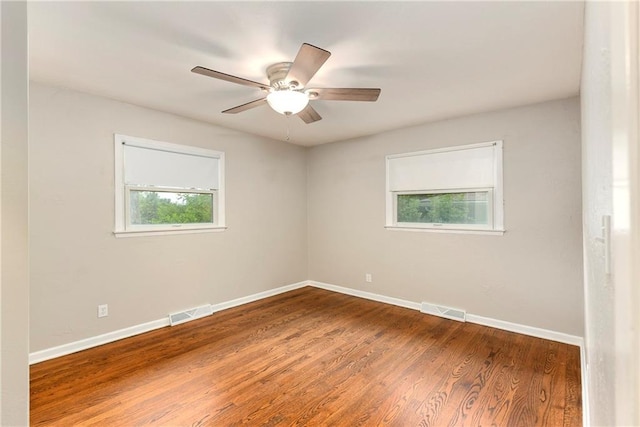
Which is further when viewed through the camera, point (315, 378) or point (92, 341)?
point (92, 341)

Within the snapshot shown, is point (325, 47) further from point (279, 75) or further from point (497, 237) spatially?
point (497, 237)

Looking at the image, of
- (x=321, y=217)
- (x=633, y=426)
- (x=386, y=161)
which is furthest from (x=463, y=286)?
(x=633, y=426)

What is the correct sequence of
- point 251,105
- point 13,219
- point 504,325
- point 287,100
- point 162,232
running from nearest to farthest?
point 13,219 → point 287,100 → point 251,105 → point 504,325 → point 162,232

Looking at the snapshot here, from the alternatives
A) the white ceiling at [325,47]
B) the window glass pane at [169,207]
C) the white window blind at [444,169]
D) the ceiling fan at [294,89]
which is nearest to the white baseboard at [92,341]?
the window glass pane at [169,207]

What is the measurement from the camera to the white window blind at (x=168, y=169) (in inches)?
127

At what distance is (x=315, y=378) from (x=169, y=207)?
100.0 inches

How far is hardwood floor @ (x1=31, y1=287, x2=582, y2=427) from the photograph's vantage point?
6.43 feet

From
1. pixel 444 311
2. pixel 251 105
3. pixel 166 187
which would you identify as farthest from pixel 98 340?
pixel 444 311

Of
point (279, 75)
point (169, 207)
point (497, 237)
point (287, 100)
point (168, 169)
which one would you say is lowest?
point (497, 237)

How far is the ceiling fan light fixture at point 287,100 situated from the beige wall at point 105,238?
192 centimetres

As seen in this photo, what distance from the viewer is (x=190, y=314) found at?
3.63 metres

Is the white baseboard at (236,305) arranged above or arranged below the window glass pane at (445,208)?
below

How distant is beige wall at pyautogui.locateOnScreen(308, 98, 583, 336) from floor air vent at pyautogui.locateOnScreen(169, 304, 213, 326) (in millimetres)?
2074

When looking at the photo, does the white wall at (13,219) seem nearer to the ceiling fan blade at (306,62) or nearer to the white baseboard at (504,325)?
the ceiling fan blade at (306,62)
